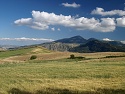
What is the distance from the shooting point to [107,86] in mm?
27062

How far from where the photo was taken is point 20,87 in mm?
27969

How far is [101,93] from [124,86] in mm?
3664

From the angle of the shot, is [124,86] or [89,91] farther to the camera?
[124,86]

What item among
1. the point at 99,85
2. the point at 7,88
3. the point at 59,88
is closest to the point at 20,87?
the point at 7,88

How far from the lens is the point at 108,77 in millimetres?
33938

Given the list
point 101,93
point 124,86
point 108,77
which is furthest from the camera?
point 108,77

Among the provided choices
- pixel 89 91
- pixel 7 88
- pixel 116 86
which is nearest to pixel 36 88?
pixel 7 88

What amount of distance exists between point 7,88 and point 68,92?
6641mm

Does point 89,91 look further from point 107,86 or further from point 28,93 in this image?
point 28,93

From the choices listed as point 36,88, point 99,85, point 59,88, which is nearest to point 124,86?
point 99,85

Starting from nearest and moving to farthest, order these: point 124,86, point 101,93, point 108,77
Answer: point 101,93 → point 124,86 → point 108,77

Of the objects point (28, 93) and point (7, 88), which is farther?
point (7, 88)

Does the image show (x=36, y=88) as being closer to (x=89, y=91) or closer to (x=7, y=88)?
(x=7, y=88)

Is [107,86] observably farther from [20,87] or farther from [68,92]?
[20,87]
